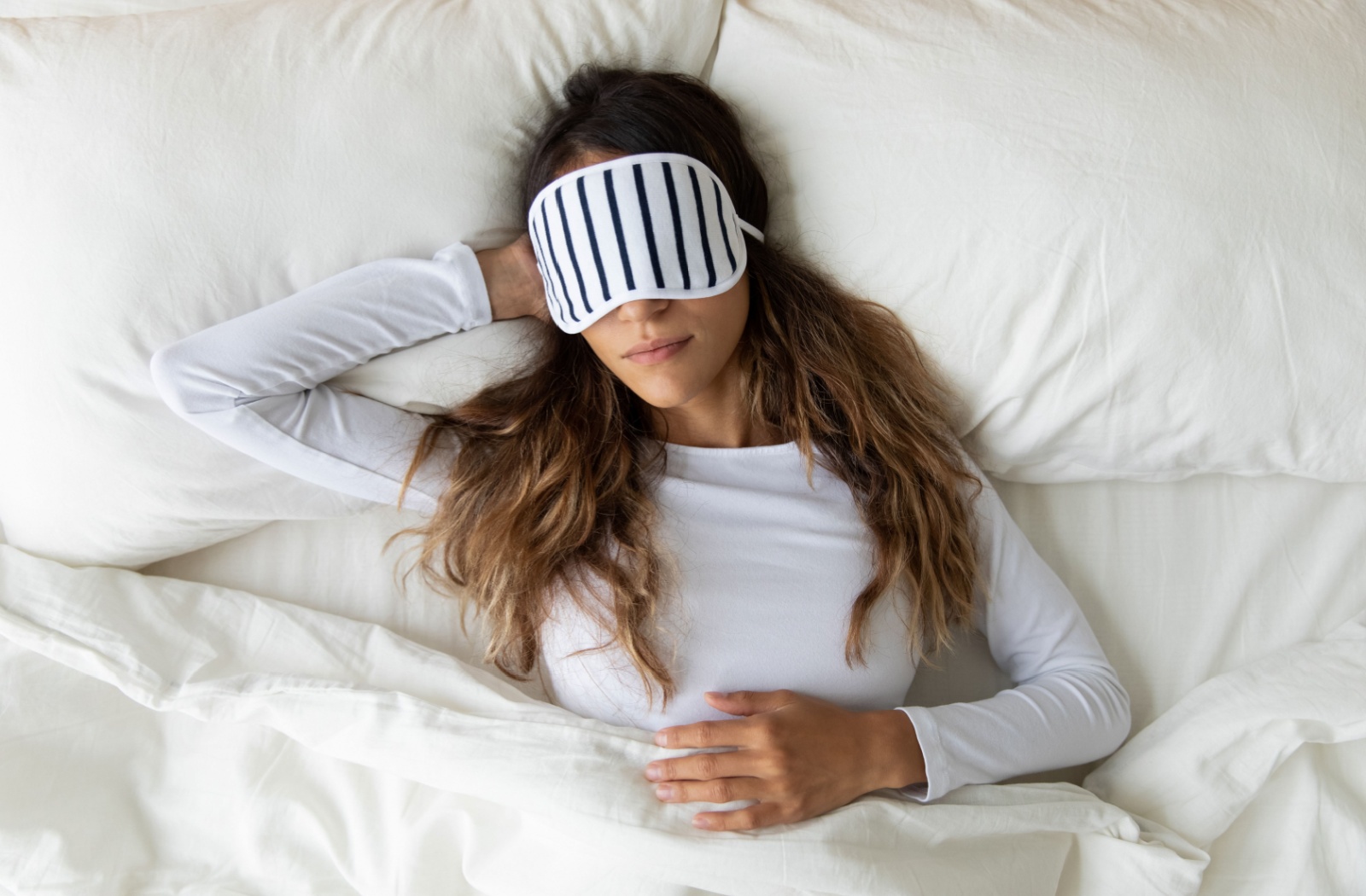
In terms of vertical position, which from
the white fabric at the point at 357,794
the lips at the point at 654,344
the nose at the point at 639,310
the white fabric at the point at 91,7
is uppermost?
the white fabric at the point at 91,7

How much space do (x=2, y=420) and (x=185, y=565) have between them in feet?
A: 0.88

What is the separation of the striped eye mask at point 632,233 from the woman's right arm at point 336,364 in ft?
0.47

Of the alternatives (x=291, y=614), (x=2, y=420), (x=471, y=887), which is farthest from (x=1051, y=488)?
(x=2, y=420)

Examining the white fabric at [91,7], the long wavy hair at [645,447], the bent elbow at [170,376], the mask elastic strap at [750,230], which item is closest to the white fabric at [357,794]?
the long wavy hair at [645,447]

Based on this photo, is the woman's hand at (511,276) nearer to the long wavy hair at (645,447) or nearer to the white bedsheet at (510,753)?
the long wavy hair at (645,447)

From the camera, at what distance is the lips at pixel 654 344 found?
98 cm

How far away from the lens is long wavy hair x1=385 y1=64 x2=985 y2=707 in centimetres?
105

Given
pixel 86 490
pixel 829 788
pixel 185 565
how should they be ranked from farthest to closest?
1. pixel 185 565
2. pixel 86 490
3. pixel 829 788

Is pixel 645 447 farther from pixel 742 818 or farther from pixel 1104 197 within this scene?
pixel 1104 197

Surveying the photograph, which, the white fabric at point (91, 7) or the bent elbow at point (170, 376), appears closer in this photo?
the bent elbow at point (170, 376)

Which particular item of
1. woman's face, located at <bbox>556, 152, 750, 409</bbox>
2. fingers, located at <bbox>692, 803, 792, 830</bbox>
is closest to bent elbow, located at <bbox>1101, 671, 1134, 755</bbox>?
fingers, located at <bbox>692, 803, 792, 830</bbox>

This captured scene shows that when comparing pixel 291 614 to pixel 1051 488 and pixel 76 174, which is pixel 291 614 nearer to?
pixel 76 174

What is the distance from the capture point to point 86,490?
42.9 inches

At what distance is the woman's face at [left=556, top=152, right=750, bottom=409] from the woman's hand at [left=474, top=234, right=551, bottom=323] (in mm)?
117
